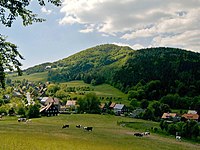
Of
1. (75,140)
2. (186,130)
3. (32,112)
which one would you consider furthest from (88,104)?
(75,140)

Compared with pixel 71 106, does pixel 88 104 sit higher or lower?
higher

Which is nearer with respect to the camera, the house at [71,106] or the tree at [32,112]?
the tree at [32,112]

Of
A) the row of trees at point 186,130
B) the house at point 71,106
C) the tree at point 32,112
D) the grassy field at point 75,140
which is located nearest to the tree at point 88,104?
the house at point 71,106

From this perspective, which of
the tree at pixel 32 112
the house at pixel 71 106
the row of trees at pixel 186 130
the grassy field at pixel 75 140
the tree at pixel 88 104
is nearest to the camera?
the grassy field at pixel 75 140

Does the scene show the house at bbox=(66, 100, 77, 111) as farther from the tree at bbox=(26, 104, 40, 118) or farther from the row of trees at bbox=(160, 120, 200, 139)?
the row of trees at bbox=(160, 120, 200, 139)

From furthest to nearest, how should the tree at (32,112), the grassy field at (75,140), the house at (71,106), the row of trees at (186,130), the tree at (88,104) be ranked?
the house at (71,106)
the tree at (88,104)
the tree at (32,112)
the row of trees at (186,130)
the grassy field at (75,140)

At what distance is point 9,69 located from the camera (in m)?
16.2

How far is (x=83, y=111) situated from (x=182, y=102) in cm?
6566

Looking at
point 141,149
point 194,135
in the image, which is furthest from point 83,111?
point 141,149

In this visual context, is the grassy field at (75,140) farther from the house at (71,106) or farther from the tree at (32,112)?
the house at (71,106)

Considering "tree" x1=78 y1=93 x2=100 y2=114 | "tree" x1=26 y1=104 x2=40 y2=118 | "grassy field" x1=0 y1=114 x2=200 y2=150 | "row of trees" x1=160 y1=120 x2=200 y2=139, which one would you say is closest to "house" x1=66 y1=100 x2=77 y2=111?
"tree" x1=78 y1=93 x2=100 y2=114

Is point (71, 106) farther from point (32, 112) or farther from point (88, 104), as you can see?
point (32, 112)

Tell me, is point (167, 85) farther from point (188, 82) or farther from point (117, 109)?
point (117, 109)

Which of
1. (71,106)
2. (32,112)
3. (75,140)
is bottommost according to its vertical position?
(71,106)
